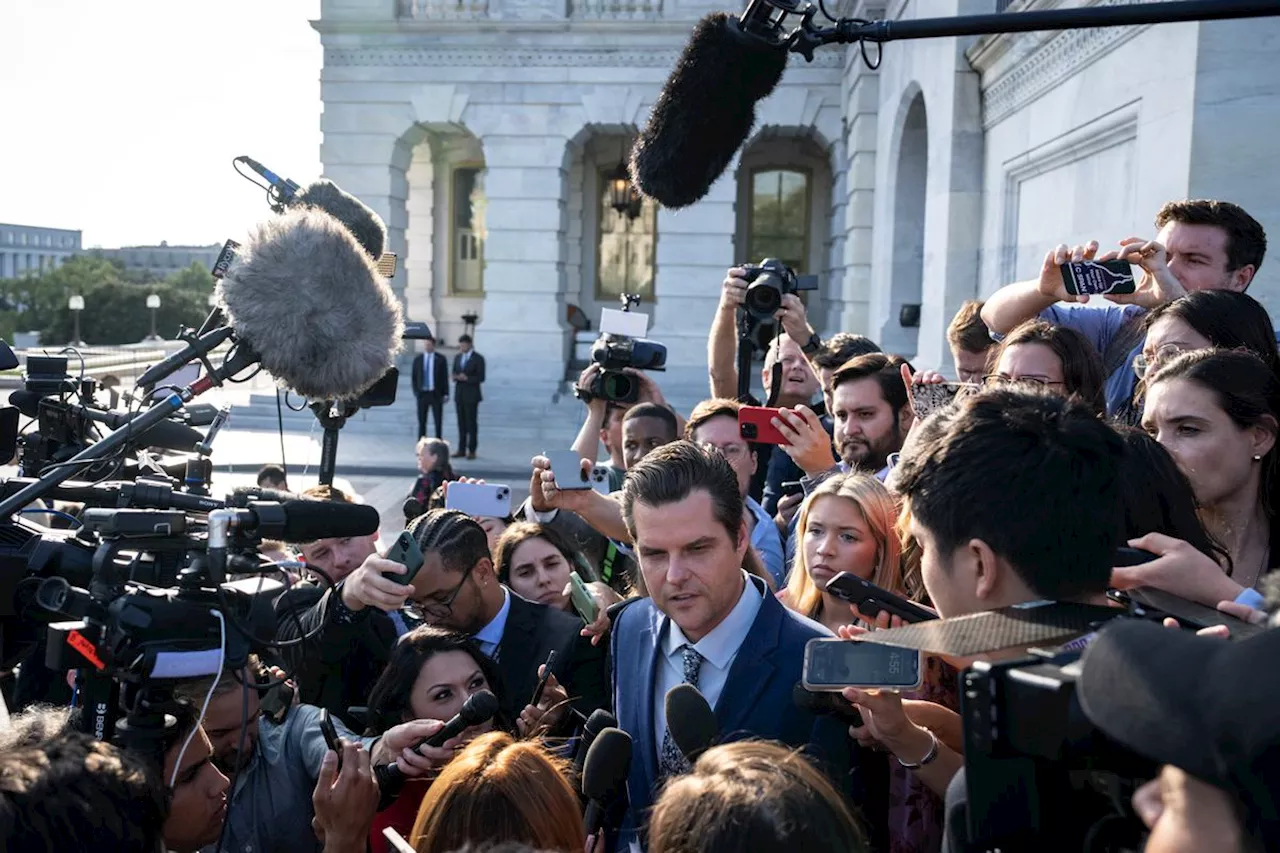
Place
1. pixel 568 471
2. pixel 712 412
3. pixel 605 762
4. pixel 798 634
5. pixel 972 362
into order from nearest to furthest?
A: pixel 605 762
pixel 798 634
pixel 568 471
pixel 712 412
pixel 972 362

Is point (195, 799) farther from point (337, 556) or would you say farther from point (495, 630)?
point (337, 556)

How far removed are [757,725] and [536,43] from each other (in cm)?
1824

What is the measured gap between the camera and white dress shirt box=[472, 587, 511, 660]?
3573mm

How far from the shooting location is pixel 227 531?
2375mm

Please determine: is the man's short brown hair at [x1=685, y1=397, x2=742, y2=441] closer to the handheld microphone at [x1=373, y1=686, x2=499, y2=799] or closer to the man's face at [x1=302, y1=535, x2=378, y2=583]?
the man's face at [x1=302, y1=535, x2=378, y2=583]

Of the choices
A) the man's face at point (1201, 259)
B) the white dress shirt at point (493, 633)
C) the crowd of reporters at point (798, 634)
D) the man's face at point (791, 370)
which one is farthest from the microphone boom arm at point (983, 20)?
the man's face at point (791, 370)

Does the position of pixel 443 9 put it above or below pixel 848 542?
above

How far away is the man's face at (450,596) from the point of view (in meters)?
3.55

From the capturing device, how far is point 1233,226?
143 inches

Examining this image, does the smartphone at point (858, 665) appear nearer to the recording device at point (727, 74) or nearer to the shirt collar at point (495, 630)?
the recording device at point (727, 74)

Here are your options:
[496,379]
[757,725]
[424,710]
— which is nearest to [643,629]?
[757,725]

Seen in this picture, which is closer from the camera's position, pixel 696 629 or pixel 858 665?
pixel 858 665

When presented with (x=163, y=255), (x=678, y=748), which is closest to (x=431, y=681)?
(x=678, y=748)

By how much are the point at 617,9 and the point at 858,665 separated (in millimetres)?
19096
